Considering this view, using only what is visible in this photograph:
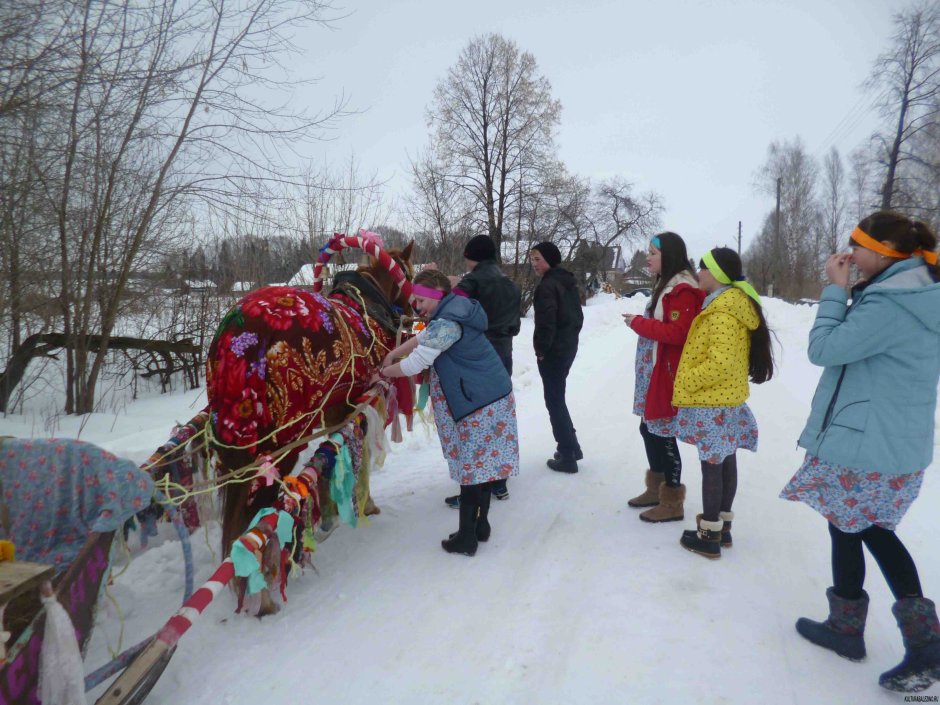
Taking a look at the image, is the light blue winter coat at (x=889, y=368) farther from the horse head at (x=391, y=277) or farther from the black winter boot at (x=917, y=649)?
the horse head at (x=391, y=277)

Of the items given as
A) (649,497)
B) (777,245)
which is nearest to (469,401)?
(649,497)

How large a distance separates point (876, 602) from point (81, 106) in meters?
6.55

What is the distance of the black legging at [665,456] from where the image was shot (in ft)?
10.2

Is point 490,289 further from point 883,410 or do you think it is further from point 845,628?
point 845,628

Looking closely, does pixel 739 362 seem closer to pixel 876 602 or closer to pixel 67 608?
pixel 876 602

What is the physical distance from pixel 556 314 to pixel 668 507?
1.49m

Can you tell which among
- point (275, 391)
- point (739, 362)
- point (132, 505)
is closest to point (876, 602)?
point (739, 362)

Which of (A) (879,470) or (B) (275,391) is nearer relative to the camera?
(A) (879,470)

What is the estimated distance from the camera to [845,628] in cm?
207

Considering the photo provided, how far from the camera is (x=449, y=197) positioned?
1645 centimetres

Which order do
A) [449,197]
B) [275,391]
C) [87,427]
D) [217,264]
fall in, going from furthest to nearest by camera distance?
[449,197], [217,264], [87,427], [275,391]

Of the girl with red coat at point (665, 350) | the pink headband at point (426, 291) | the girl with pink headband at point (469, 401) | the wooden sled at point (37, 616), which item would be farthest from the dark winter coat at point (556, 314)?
the wooden sled at point (37, 616)

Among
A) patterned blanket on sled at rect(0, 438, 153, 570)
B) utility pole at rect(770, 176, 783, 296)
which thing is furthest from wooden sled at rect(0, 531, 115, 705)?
utility pole at rect(770, 176, 783, 296)

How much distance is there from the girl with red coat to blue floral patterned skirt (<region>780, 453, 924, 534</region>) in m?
1.01
